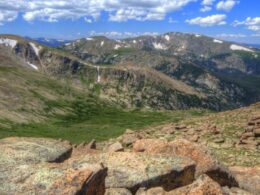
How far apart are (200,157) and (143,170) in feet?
18.7

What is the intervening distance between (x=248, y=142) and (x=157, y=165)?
38006 mm

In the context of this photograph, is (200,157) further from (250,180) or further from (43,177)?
(43,177)

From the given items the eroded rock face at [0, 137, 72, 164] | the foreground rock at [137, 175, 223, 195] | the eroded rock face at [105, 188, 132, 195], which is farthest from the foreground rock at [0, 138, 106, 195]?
the foreground rock at [137, 175, 223, 195]

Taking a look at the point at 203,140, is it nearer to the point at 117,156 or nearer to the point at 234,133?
the point at 234,133

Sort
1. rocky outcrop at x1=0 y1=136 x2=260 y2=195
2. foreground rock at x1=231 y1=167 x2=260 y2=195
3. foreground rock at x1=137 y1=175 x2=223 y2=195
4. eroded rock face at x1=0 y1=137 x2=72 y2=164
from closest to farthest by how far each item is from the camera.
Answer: rocky outcrop at x1=0 y1=136 x2=260 y2=195, foreground rock at x1=137 y1=175 x2=223 y2=195, eroded rock face at x1=0 y1=137 x2=72 y2=164, foreground rock at x1=231 y1=167 x2=260 y2=195

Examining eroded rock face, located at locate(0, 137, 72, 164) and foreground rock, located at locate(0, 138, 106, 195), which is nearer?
foreground rock, located at locate(0, 138, 106, 195)

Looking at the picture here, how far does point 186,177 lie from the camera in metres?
24.3

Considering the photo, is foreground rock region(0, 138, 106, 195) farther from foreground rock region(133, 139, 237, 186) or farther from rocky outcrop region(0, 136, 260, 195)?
foreground rock region(133, 139, 237, 186)

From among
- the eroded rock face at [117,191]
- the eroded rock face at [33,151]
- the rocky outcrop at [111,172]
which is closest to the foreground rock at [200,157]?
the rocky outcrop at [111,172]

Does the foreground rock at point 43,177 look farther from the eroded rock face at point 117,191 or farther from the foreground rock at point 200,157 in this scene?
the foreground rock at point 200,157

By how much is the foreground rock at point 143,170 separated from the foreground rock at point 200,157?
89.9 inches

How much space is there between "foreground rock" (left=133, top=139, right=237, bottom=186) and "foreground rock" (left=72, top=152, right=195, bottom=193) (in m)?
2.28

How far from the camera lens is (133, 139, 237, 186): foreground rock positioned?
26922mm

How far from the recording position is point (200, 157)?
27.4 meters
